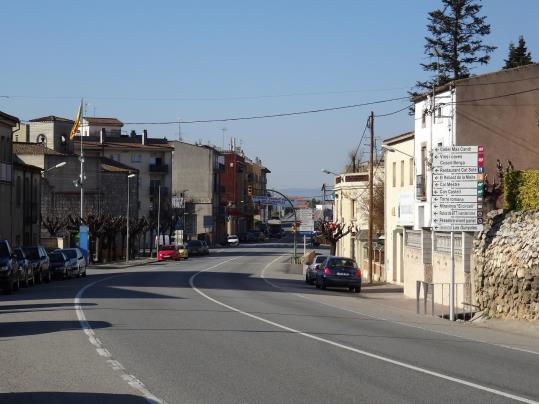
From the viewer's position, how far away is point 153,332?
18.6 metres

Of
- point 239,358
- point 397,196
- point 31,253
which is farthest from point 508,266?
point 31,253

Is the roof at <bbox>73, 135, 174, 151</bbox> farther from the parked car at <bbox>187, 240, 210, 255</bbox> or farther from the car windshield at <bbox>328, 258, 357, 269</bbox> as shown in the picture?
the car windshield at <bbox>328, 258, 357, 269</bbox>

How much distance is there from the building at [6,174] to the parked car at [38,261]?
11.3 metres

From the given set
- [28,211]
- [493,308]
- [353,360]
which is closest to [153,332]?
[353,360]

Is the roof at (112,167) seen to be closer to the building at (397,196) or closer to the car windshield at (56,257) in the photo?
the car windshield at (56,257)

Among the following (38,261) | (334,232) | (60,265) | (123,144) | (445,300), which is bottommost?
(445,300)

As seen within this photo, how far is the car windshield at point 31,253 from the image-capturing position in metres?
42.9

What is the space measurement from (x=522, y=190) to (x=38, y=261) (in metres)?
24.3

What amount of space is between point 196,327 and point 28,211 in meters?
45.2

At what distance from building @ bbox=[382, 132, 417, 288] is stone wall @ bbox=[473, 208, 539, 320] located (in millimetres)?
15728

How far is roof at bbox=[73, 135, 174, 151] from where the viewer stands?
11837cm

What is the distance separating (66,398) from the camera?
35.0ft

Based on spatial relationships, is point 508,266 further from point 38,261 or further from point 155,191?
point 155,191

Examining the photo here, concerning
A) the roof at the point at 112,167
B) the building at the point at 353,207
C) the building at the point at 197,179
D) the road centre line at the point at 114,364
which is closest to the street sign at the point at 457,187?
the road centre line at the point at 114,364
